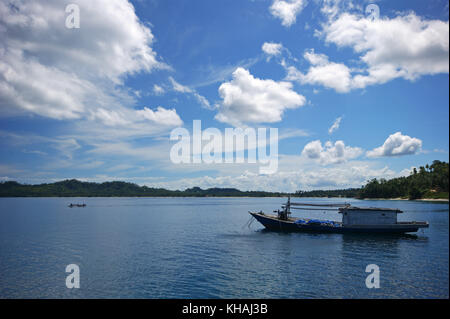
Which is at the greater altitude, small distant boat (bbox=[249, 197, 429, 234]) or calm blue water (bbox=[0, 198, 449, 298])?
small distant boat (bbox=[249, 197, 429, 234])

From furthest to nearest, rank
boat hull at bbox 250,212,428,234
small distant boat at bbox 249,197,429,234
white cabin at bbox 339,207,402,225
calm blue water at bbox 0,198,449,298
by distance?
1. white cabin at bbox 339,207,402,225
2. small distant boat at bbox 249,197,429,234
3. boat hull at bbox 250,212,428,234
4. calm blue water at bbox 0,198,449,298

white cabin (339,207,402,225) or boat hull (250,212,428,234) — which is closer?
boat hull (250,212,428,234)

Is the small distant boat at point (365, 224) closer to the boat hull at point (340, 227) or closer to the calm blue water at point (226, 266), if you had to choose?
the boat hull at point (340, 227)

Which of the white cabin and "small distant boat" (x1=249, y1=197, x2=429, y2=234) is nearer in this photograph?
"small distant boat" (x1=249, y1=197, x2=429, y2=234)

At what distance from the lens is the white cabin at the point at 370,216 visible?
59281mm

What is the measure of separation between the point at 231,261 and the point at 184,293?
12.1 m

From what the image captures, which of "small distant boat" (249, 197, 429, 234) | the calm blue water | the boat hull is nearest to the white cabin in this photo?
"small distant boat" (249, 197, 429, 234)

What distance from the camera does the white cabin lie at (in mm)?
59281

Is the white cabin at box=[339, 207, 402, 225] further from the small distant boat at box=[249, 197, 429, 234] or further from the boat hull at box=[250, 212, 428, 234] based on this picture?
the boat hull at box=[250, 212, 428, 234]

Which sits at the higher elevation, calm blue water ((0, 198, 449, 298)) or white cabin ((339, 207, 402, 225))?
white cabin ((339, 207, 402, 225))

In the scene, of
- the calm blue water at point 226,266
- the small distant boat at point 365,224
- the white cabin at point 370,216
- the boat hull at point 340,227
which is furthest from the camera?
the white cabin at point 370,216

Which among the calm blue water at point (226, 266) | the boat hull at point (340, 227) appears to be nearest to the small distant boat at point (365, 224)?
the boat hull at point (340, 227)

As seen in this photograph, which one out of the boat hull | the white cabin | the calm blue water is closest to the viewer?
the calm blue water

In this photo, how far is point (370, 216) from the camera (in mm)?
59500
